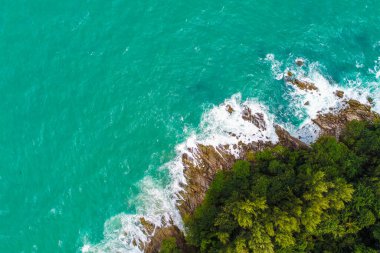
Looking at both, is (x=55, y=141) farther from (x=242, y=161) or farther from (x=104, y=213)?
(x=242, y=161)

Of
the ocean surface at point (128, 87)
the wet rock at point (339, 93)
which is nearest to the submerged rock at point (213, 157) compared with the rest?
the wet rock at point (339, 93)

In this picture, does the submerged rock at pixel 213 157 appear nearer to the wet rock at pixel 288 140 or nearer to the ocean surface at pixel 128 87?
the wet rock at pixel 288 140

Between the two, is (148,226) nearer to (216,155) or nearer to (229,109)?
(216,155)

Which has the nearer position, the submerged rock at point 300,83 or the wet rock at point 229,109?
the wet rock at point 229,109

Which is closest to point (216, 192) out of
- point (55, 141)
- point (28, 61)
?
point (55, 141)

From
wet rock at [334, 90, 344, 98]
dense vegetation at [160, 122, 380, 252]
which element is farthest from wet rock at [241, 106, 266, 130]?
wet rock at [334, 90, 344, 98]
